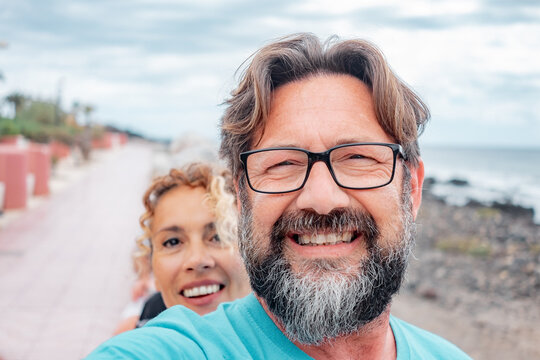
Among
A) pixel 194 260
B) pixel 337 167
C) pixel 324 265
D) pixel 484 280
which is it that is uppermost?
pixel 337 167

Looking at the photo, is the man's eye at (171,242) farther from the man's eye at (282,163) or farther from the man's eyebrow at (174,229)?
the man's eye at (282,163)

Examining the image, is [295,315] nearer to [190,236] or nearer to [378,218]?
[378,218]

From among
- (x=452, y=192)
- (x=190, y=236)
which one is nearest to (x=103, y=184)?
(x=190, y=236)

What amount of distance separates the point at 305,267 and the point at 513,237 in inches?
614

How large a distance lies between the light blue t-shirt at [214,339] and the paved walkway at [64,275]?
6.42 feet

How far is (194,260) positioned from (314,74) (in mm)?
1020

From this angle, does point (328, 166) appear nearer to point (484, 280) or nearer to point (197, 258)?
point (197, 258)

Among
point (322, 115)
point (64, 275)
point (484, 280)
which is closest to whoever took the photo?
point (322, 115)

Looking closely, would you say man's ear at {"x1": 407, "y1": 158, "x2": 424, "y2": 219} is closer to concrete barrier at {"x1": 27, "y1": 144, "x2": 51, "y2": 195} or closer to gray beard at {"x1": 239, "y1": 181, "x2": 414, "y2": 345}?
gray beard at {"x1": 239, "y1": 181, "x2": 414, "y2": 345}

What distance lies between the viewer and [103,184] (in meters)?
17.2

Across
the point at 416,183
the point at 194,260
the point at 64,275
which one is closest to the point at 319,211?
the point at 416,183

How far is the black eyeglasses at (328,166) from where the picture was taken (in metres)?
1.64

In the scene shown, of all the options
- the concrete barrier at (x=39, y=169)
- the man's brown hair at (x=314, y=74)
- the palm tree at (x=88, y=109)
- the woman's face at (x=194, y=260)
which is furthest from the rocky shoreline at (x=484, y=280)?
the palm tree at (x=88, y=109)

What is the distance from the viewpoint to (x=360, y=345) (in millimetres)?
1684
